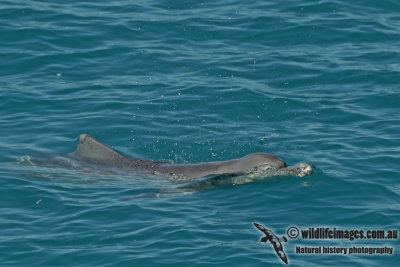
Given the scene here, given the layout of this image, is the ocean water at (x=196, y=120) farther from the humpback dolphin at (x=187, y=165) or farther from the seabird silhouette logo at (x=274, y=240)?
the humpback dolphin at (x=187, y=165)

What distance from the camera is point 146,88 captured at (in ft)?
71.9

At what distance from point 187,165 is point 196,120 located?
2.81 m

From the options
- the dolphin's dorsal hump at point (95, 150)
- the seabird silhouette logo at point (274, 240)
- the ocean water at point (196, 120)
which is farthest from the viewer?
the dolphin's dorsal hump at point (95, 150)

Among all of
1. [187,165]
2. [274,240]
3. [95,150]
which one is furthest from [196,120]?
[274,240]

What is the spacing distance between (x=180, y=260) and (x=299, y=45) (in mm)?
12425

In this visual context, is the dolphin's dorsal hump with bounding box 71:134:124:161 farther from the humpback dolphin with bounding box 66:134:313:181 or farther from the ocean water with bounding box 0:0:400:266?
the ocean water with bounding box 0:0:400:266

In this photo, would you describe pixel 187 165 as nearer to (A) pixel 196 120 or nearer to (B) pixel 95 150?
(B) pixel 95 150

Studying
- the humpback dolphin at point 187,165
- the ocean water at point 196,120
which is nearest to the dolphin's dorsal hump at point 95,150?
the humpback dolphin at point 187,165

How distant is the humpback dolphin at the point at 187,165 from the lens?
1677cm

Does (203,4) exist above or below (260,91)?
above

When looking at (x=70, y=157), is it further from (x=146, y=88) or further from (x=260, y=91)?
(x=260, y=91)

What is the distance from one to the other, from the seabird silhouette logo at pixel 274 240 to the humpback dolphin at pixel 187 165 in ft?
7.95

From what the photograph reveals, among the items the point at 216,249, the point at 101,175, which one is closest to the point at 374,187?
the point at 216,249

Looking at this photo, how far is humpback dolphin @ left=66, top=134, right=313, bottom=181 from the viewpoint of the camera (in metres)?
16.8
